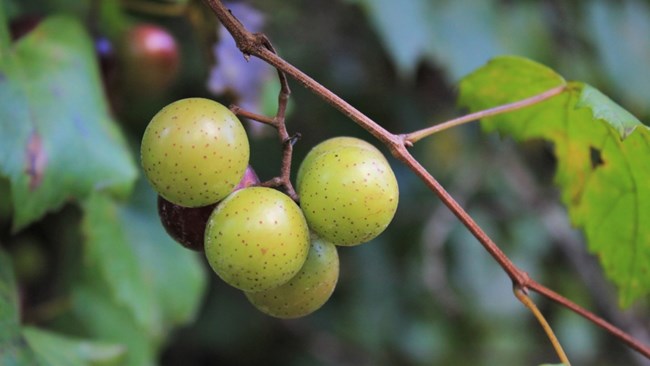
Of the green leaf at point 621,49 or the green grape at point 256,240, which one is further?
the green leaf at point 621,49

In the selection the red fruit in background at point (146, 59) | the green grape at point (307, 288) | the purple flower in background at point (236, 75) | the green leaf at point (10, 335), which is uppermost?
the green grape at point (307, 288)

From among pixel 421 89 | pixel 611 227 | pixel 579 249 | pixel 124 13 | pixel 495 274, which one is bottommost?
pixel 495 274

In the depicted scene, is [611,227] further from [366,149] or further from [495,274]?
[495,274]

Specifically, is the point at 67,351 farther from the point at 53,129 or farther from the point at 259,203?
the point at 259,203

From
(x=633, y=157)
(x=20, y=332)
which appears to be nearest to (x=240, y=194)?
(x=20, y=332)

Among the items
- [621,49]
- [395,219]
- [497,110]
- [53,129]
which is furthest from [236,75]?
[621,49]

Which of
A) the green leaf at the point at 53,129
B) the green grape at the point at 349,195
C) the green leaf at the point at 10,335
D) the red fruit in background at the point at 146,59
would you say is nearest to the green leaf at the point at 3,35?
the green leaf at the point at 53,129

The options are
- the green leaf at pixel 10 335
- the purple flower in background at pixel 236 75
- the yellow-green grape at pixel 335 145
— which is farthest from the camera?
the purple flower in background at pixel 236 75

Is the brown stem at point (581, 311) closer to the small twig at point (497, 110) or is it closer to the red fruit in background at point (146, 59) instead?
the small twig at point (497, 110)
